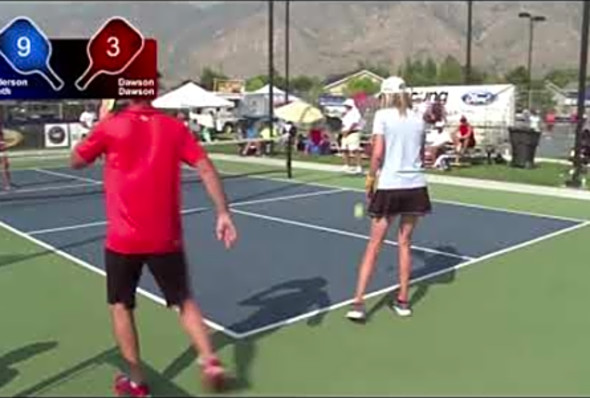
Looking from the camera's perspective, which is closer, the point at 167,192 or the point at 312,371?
the point at 167,192

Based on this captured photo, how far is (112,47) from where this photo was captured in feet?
48.2

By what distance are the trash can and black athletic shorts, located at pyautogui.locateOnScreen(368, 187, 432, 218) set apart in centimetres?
1352

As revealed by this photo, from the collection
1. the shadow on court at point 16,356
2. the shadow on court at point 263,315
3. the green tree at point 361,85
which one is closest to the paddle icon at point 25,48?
the shadow on court at point 263,315

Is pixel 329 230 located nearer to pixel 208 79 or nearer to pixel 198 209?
pixel 198 209

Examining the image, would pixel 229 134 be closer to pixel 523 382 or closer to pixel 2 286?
pixel 2 286

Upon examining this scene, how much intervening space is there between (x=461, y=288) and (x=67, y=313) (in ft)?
11.4

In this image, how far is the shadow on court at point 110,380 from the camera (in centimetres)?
465

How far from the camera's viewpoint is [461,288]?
23.9ft

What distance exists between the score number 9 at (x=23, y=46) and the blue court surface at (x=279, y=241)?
2447 millimetres

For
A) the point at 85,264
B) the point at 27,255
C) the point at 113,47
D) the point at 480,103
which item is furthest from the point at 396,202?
the point at 480,103

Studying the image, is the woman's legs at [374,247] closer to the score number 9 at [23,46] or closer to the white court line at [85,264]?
the white court line at [85,264]

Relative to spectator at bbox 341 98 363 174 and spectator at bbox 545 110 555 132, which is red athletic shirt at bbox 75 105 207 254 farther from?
spectator at bbox 545 110 555 132

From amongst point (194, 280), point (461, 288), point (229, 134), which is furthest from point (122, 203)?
point (229, 134)

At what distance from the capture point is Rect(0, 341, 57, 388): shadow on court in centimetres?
494
